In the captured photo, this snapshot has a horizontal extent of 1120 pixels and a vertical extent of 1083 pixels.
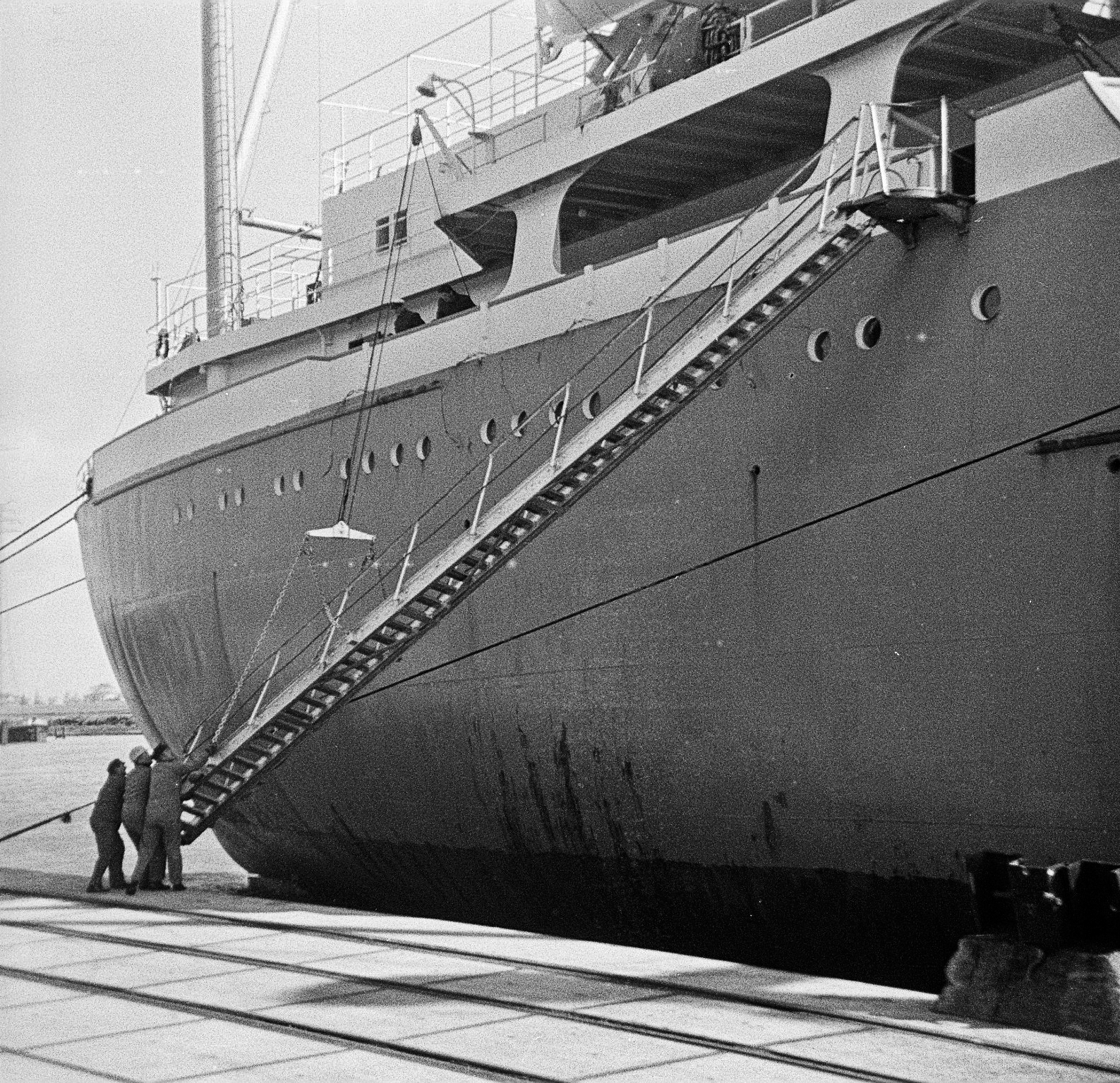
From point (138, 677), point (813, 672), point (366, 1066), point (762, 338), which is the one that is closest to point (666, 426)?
point (762, 338)

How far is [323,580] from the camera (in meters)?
16.6

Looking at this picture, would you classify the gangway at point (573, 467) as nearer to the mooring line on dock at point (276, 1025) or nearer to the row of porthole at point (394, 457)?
the row of porthole at point (394, 457)

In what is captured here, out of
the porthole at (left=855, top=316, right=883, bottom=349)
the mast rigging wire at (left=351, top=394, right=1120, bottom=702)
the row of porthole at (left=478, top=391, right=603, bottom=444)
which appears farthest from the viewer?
the row of porthole at (left=478, top=391, right=603, bottom=444)

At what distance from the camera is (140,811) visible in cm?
1383

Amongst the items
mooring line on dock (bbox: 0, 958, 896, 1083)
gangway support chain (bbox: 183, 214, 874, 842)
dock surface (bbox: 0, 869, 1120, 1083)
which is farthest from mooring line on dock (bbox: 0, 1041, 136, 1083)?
gangway support chain (bbox: 183, 214, 874, 842)

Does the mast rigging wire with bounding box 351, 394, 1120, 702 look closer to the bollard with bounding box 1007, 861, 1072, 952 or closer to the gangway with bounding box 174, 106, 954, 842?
the gangway with bounding box 174, 106, 954, 842

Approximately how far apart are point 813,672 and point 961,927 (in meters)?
1.99

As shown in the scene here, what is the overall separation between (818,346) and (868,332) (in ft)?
1.43

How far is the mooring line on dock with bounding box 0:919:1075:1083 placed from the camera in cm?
655

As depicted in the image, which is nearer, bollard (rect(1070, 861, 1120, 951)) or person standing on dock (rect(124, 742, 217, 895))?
bollard (rect(1070, 861, 1120, 951))

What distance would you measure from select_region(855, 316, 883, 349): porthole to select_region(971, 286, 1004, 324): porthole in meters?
0.81

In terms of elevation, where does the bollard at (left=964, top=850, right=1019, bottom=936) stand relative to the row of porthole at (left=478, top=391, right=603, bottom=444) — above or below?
below

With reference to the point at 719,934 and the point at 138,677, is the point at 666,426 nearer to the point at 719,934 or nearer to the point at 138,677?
the point at 719,934

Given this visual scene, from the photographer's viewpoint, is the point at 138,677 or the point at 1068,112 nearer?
the point at 1068,112
